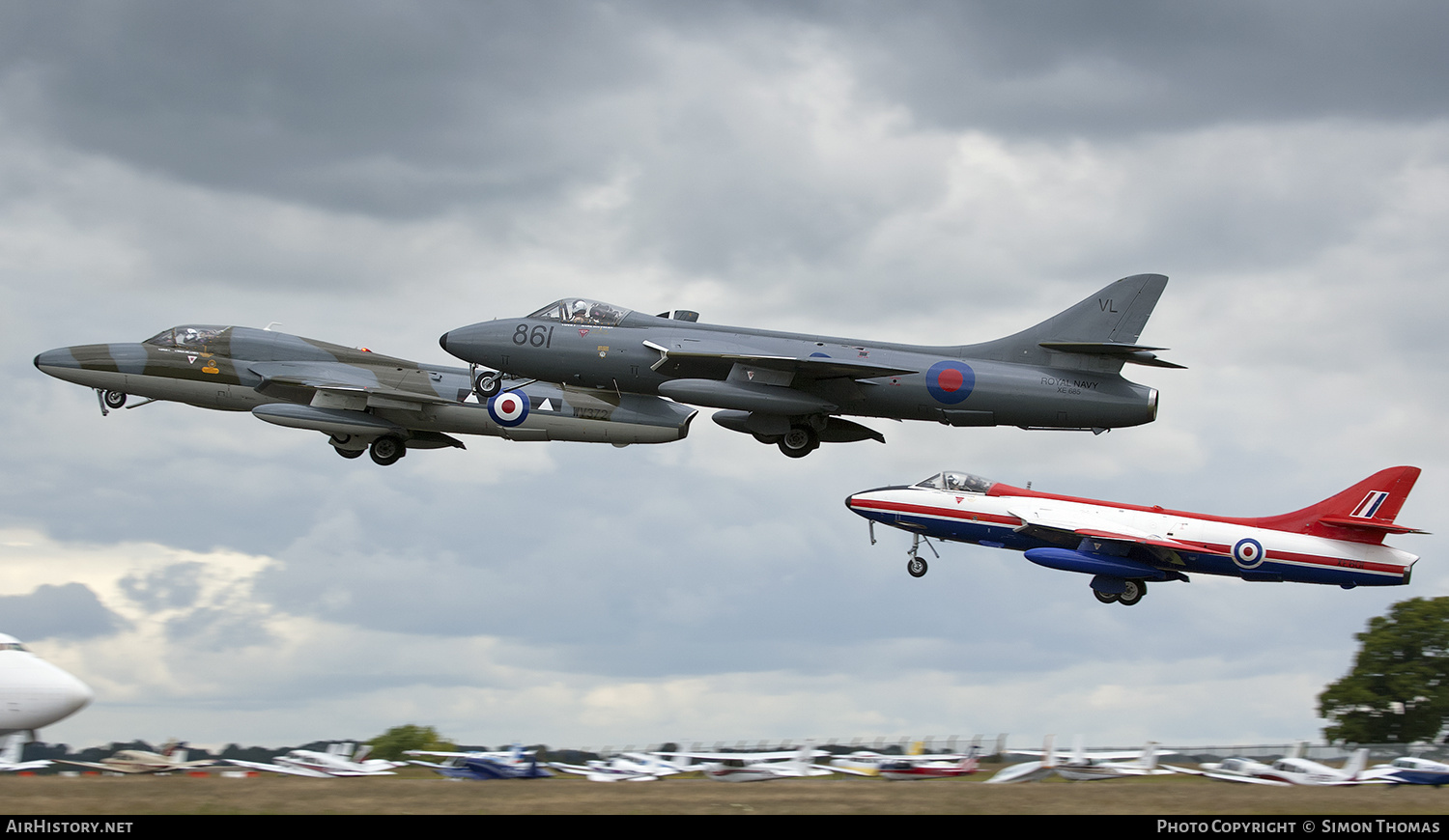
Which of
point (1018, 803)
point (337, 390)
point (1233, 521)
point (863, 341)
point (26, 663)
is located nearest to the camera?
point (1018, 803)

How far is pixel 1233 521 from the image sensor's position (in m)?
54.8

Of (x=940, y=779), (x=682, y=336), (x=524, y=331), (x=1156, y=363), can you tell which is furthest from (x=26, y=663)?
(x=1156, y=363)

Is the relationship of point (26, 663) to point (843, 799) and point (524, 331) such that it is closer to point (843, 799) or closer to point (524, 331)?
point (524, 331)

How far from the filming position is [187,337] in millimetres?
52344

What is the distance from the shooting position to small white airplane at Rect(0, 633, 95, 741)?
42.7 m

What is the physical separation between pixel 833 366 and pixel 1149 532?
73.7ft

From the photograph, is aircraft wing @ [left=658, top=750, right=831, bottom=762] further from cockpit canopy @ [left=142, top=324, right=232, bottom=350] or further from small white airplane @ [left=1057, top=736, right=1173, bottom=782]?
cockpit canopy @ [left=142, top=324, right=232, bottom=350]

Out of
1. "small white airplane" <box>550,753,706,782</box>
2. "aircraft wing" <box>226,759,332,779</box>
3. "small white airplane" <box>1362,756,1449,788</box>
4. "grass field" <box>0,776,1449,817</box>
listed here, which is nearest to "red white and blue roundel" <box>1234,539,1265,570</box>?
"small white airplane" <box>1362,756,1449,788</box>

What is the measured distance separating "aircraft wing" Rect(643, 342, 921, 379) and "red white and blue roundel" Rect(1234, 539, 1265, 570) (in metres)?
22.3

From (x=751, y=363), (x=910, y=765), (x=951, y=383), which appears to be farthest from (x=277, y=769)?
(x=951, y=383)

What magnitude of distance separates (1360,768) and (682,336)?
26.6 m

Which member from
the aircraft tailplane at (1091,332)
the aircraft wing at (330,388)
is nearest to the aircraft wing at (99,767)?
the aircraft wing at (330,388)

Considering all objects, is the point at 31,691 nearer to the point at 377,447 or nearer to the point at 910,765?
the point at 377,447

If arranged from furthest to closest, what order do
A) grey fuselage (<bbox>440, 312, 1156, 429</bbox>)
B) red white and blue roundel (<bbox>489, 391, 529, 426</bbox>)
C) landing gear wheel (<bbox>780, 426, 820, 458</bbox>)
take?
red white and blue roundel (<bbox>489, 391, 529, 426</bbox>), landing gear wheel (<bbox>780, 426, 820, 458</bbox>), grey fuselage (<bbox>440, 312, 1156, 429</bbox>)
